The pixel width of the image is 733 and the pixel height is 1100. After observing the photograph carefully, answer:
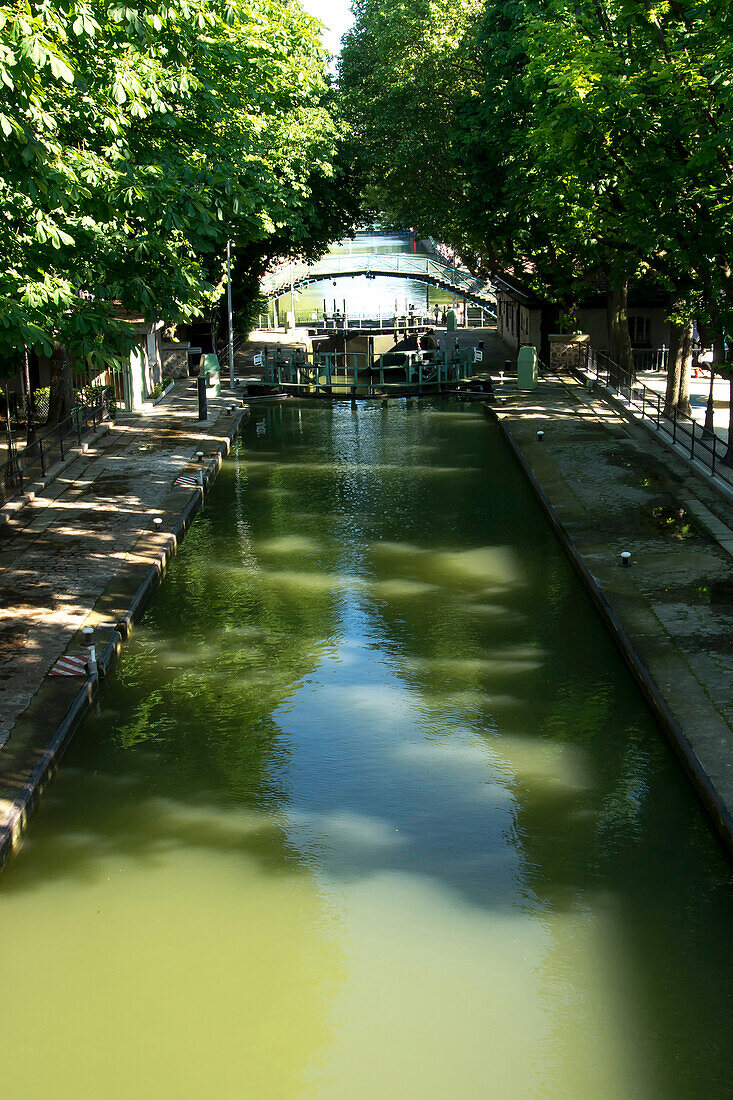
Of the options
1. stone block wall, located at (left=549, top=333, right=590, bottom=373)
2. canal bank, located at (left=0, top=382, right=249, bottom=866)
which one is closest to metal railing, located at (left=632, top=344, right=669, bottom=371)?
stone block wall, located at (left=549, top=333, right=590, bottom=373)

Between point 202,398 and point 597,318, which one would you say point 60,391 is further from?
point 597,318

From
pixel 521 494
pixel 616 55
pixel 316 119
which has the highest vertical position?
pixel 316 119

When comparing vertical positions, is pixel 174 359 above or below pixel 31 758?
above

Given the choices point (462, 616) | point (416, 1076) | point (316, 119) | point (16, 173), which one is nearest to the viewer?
point (416, 1076)

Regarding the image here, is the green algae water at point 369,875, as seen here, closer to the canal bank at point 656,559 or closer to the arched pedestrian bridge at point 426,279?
the canal bank at point 656,559

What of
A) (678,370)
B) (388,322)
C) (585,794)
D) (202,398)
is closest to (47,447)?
(202,398)

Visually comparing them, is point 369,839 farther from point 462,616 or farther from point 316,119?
point 316,119

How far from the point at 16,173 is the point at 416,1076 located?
11.6 m

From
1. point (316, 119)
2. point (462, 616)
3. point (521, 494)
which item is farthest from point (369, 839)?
point (316, 119)

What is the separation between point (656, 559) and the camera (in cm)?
1798

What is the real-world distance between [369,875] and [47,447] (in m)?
19.6

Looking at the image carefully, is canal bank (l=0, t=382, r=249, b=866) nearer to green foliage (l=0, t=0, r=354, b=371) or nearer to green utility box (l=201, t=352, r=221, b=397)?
green foliage (l=0, t=0, r=354, b=371)

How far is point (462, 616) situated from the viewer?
55.1 ft

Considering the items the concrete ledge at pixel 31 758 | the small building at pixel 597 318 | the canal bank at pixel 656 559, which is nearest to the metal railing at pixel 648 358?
the small building at pixel 597 318
